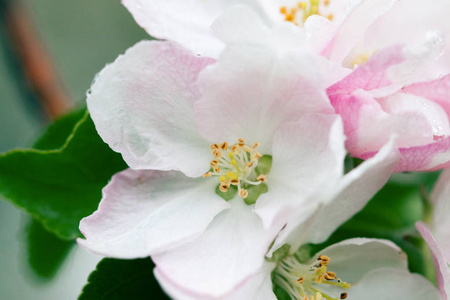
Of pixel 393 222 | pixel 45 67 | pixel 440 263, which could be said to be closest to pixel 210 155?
pixel 440 263

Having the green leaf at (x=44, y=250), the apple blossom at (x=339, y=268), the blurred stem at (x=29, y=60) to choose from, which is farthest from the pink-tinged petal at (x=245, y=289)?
the blurred stem at (x=29, y=60)

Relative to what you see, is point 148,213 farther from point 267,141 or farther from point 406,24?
point 406,24

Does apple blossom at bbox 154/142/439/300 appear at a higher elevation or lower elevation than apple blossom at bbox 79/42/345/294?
lower

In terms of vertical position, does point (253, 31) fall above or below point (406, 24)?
above

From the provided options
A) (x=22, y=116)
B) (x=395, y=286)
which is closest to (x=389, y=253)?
(x=395, y=286)

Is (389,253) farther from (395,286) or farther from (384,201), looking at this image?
(384,201)

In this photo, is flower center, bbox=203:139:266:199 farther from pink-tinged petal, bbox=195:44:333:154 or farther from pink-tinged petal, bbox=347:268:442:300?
pink-tinged petal, bbox=347:268:442:300

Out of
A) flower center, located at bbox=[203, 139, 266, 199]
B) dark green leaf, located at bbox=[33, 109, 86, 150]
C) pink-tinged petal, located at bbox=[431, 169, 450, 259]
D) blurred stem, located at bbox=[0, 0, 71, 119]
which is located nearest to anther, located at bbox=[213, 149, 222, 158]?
flower center, located at bbox=[203, 139, 266, 199]
